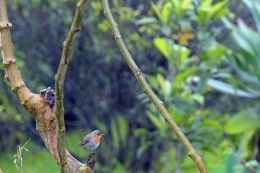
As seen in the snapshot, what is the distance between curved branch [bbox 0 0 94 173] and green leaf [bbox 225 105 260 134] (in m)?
2.70

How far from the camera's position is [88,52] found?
385 centimetres

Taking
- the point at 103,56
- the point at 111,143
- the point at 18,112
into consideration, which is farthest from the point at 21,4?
the point at 111,143

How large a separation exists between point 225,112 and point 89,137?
3341mm

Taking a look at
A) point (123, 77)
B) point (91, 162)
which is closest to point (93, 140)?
point (91, 162)

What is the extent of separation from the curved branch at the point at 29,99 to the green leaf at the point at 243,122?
2.70 meters

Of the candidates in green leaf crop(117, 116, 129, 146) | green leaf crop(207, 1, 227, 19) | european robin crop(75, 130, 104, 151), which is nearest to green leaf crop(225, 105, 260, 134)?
green leaf crop(207, 1, 227, 19)

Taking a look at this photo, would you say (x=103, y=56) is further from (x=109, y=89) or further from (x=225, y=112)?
(x=225, y=112)

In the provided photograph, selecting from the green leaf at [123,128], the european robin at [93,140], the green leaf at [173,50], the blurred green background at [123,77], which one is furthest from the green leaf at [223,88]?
the european robin at [93,140]

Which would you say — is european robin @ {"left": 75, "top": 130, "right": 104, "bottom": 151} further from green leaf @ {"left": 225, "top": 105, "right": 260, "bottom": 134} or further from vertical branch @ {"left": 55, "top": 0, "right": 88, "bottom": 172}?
green leaf @ {"left": 225, "top": 105, "right": 260, "bottom": 134}

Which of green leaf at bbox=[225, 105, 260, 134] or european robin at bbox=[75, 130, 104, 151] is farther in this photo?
green leaf at bbox=[225, 105, 260, 134]

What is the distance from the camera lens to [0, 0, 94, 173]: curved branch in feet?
2.66

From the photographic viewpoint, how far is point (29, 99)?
826mm

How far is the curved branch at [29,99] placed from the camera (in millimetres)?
810

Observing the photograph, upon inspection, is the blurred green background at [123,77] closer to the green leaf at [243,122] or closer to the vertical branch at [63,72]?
the green leaf at [243,122]
